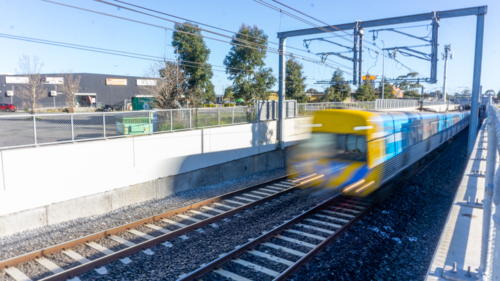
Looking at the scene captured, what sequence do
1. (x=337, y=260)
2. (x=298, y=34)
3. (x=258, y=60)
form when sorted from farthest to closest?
(x=258, y=60), (x=298, y=34), (x=337, y=260)

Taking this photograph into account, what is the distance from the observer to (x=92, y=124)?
10477mm

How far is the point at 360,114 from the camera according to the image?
31.3 ft

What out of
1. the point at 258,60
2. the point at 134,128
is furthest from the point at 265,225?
the point at 258,60

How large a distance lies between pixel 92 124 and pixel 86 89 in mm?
45126

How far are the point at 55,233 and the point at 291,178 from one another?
900cm

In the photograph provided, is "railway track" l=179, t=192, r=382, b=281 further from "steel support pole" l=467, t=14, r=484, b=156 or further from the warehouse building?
the warehouse building

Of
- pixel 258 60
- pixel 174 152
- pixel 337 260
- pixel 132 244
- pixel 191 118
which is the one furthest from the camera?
pixel 258 60

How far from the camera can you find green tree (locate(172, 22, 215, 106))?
26797mm

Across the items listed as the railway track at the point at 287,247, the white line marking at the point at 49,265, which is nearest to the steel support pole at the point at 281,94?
the railway track at the point at 287,247

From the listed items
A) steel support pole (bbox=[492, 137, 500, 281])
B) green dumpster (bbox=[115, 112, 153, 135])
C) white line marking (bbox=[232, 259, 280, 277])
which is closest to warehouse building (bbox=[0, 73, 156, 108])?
green dumpster (bbox=[115, 112, 153, 135])

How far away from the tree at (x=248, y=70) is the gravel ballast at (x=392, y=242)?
15.9 m

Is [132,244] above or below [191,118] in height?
below

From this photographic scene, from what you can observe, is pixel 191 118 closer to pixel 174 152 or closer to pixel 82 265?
pixel 174 152

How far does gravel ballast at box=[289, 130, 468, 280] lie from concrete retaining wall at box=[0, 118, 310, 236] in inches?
159
